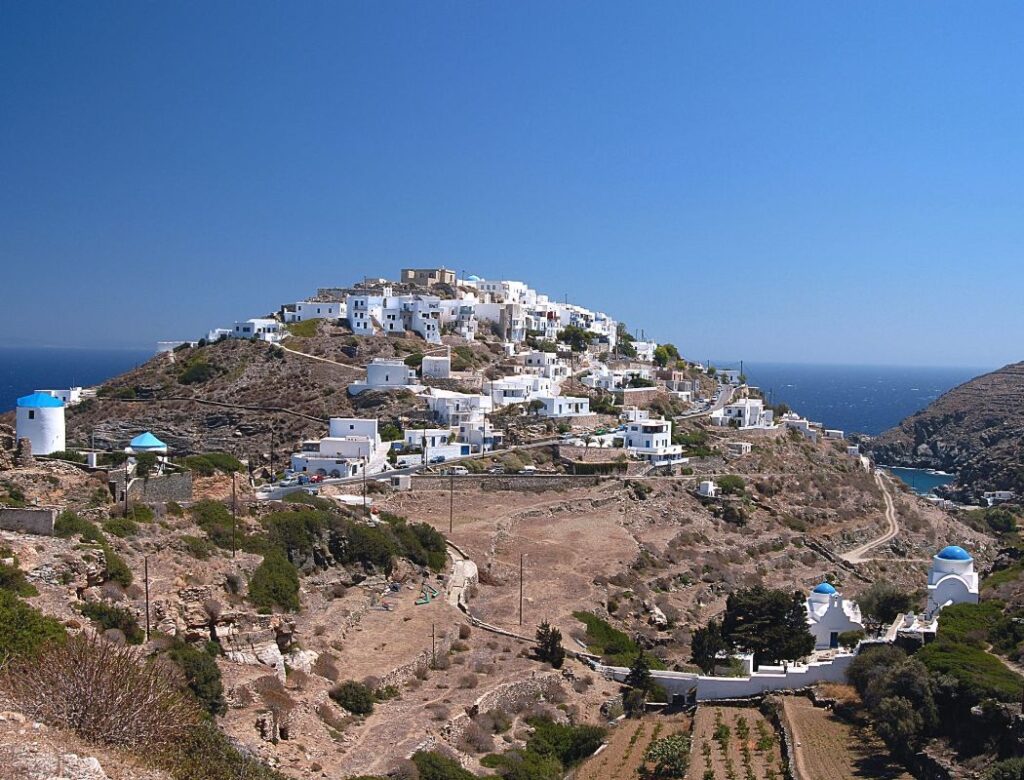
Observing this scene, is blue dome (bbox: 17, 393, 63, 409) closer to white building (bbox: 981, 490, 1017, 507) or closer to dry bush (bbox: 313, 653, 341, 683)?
dry bush (bbox: 313, 653, 341, 683)

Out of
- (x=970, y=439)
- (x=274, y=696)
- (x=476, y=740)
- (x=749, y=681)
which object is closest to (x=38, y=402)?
(x=274, y=696)

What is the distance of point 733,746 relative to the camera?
58.6 ft

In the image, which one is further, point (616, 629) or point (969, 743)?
point (616, 629)

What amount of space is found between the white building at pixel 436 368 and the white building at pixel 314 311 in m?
11.8

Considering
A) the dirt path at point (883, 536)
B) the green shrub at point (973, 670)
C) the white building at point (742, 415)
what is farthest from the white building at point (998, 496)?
the green shrub at point (973, 670)

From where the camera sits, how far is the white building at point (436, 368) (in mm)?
52375

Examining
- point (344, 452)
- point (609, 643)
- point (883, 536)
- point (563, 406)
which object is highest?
point (563, 406)

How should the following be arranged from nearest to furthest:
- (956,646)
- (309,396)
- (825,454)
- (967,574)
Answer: (956,646), (967,574), (309,396), (825,454)

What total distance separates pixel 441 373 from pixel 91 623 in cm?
3919

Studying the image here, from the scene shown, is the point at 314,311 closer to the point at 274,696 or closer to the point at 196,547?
the point at 196,547

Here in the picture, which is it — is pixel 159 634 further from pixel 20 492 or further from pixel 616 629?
pixel 616 629

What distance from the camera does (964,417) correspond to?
93.6 metres

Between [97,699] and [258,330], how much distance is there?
52.0 metres

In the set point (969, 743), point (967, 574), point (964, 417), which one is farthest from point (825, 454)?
point (964, 417)
